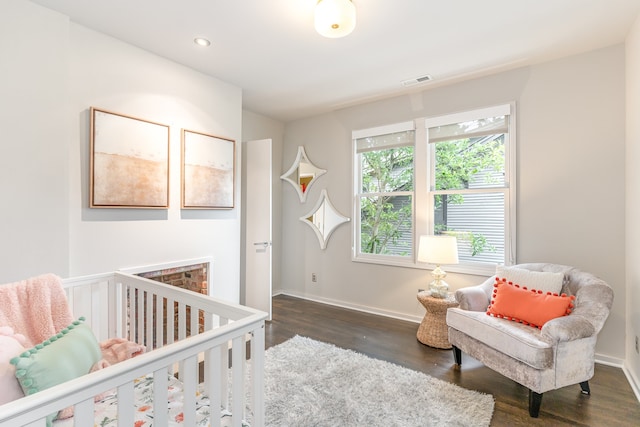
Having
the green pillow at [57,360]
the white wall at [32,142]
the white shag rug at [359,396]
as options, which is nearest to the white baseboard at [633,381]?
the white shag rug at [359,396]

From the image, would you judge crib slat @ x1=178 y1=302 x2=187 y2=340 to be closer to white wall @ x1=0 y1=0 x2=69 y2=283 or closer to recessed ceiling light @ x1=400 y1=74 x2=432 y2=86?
white wall @ x1=0 y1=0 x2=69 y2=283

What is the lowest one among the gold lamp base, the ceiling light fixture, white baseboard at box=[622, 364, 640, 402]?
white baseboard at box=[622, 364, 640, 402]

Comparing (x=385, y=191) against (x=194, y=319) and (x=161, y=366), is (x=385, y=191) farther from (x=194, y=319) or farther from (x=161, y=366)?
(x=161, y=366)

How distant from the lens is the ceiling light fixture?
1828 millimetres

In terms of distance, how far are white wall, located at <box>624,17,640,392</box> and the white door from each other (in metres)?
3.07

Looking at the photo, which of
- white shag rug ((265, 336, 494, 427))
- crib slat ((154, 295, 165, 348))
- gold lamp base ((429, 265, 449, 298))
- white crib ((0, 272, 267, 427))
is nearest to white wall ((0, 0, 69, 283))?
white crib ((0, 272, 267, 427))

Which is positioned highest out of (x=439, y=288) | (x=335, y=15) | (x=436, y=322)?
(x=335, y=15)

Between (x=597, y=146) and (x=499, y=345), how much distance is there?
1.89 m

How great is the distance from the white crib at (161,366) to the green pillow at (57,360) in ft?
0.93

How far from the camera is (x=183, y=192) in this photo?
277 centimetres

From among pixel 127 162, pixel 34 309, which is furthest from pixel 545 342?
pixel 127 162

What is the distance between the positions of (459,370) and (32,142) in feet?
11.0

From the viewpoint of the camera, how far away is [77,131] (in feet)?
7.10

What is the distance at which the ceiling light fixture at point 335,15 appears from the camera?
1.83 meters
